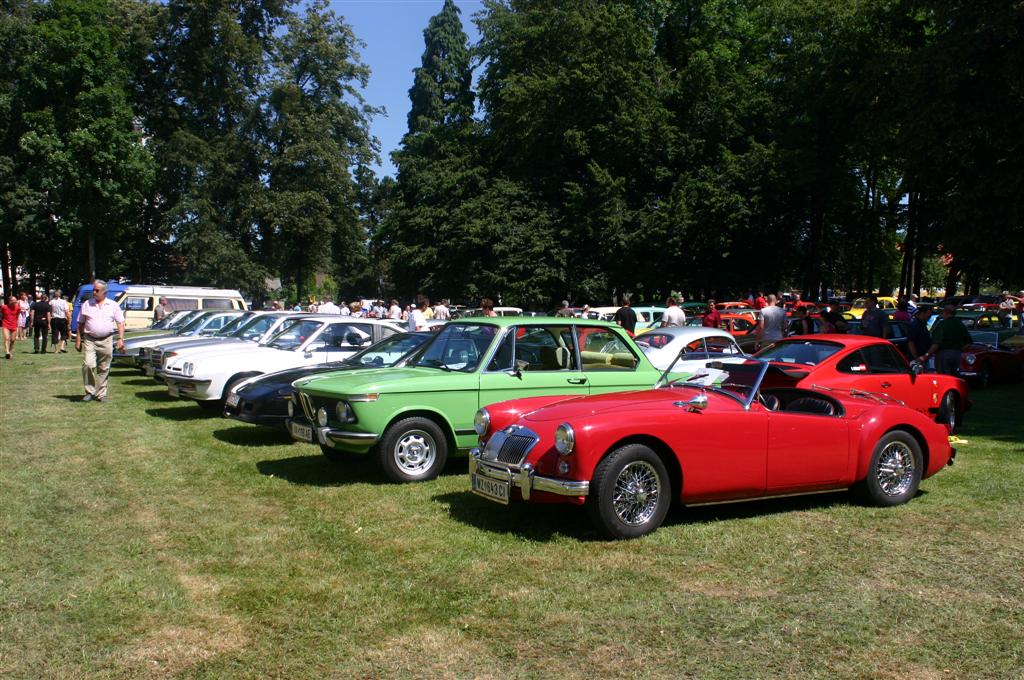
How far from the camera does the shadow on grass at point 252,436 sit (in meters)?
10.8

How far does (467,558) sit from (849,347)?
6.98m

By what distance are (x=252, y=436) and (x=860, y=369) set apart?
26.1ft

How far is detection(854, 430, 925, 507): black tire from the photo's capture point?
24.1 ft

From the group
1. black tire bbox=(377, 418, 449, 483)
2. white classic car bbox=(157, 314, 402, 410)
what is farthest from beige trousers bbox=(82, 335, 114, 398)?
black tire bbox=(377, 418, 449, 483)

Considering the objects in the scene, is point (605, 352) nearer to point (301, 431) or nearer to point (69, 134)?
point (301, 431)

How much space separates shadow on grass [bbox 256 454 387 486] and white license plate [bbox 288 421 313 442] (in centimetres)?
42

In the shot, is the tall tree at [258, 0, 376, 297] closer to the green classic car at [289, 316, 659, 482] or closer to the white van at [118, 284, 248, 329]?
the white van at [118, 284, 248, 329]

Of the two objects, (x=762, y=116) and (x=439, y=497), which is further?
(x=762, y=116)

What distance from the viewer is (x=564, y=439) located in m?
6.20

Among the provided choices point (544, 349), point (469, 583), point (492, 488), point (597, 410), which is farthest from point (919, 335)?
point (469, 583)

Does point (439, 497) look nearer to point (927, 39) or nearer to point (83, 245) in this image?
point (927, 39)

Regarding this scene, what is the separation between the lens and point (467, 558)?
5977mm

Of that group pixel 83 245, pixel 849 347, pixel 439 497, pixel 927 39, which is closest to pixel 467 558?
pixel 439 497

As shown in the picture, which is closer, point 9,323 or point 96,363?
point 96,363
